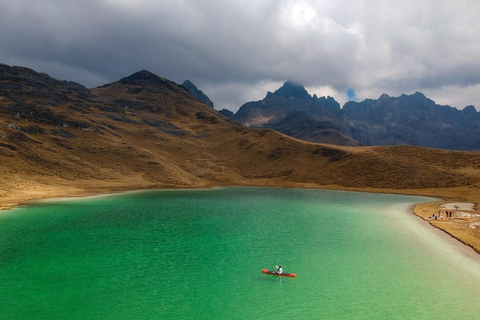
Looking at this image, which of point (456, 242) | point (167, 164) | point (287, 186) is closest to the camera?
point (456, 242)

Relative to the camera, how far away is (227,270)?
31.3 metres

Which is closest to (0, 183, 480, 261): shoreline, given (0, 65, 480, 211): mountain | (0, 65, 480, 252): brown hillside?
(0, 65, 480, 252): brown hillside

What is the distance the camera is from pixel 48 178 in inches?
4284

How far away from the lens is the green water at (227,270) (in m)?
23.3

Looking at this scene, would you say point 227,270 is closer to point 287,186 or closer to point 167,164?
point 287,186

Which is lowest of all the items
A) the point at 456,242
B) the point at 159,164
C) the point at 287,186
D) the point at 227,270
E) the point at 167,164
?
the point at 227,270

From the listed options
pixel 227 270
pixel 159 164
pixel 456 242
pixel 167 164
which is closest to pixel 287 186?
pixel 167 164

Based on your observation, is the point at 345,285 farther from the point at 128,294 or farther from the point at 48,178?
the point at 48,178

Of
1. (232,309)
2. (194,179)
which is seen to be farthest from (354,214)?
(194,179)

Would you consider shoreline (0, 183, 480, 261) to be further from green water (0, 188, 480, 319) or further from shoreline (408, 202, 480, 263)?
green water (0, 188, 480, 319)

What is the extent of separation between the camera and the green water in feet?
76.6

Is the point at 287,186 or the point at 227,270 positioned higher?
the point at 287,186

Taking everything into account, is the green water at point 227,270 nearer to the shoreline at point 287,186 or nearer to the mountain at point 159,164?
the shoreline at point 287,186

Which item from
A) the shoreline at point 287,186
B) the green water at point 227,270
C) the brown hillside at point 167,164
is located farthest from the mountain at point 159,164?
the green water at point 227,270
